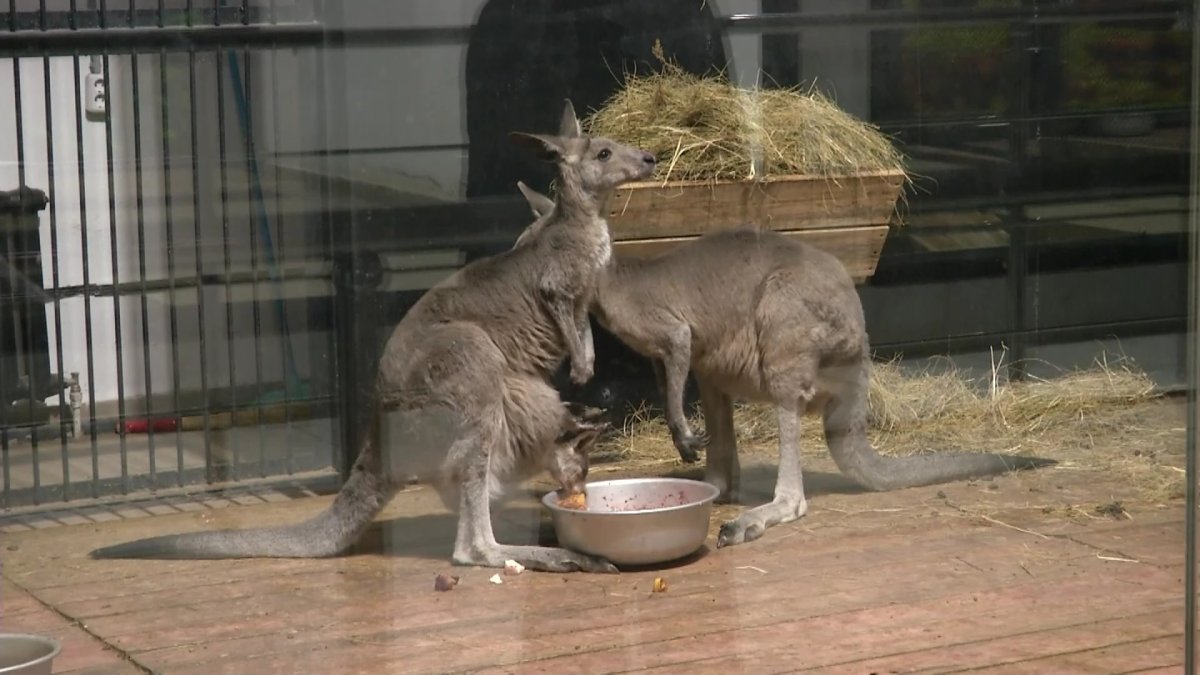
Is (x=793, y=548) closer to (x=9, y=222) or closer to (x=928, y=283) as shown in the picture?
(x=928, y=283)

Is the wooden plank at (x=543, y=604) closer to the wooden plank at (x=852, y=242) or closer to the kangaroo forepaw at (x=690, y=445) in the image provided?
the kangaroo forepaw at (x=690, y=445)

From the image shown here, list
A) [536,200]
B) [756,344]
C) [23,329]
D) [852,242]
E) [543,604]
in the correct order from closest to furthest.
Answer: [23,329] → [543,604] → [536,200] → [852,242] → [756,344]

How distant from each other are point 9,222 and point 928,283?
2357mm

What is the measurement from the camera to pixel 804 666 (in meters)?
3.77

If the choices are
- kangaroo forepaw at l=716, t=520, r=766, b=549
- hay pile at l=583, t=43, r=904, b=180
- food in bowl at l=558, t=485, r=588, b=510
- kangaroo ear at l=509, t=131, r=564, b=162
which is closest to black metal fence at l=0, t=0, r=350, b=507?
kangaroo ear at l=509, t=131, r=564, b=162

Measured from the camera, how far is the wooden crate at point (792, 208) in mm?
4434

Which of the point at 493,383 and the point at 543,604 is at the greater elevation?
the point at 493,383

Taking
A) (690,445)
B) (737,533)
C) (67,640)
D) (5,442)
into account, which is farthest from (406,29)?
(737,533)

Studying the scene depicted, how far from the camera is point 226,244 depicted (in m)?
3.47

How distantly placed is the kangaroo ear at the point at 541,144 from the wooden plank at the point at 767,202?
40 centimetres

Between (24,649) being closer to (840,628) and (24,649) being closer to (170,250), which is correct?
(170,250)

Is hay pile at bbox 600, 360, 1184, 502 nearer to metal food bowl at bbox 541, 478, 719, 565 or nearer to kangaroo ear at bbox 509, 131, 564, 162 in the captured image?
metal food bowl at bbox 541, 478, 719, 565

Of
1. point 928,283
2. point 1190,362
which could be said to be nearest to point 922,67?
point 928,283

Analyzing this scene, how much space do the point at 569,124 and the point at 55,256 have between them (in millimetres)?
1454
